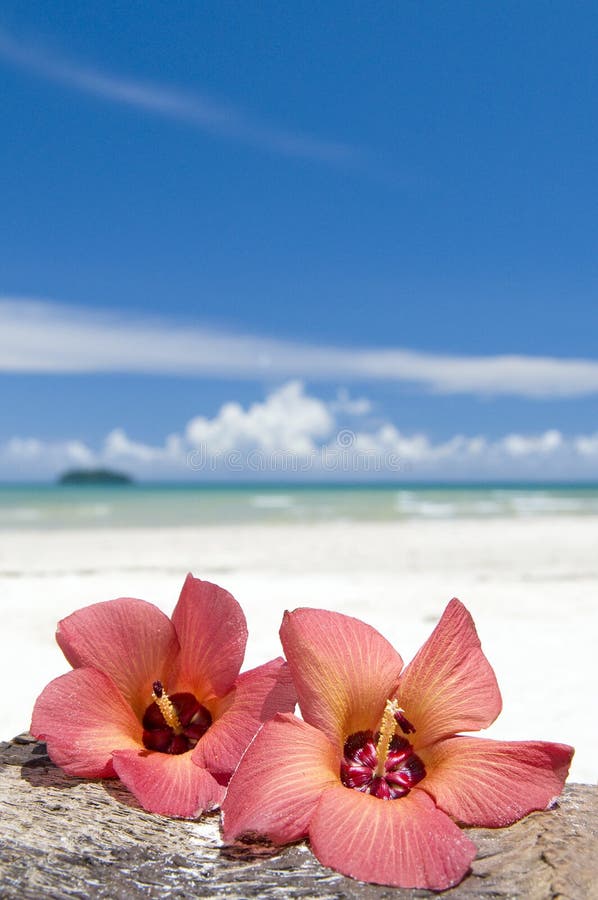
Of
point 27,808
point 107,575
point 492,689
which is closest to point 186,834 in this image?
point 27,808

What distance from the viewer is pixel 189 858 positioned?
1121mm

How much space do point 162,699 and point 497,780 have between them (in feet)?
1.80

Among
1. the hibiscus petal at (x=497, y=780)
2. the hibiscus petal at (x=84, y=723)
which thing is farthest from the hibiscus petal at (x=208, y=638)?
the hibiscus petal at (x=497, y=780)

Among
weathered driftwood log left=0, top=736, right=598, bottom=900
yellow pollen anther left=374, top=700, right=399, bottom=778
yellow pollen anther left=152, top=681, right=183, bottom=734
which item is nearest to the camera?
weathered driftwood log left=0, top=736, right=598, bottom=900

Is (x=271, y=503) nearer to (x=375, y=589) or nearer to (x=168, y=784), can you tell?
(x=375, y=589)

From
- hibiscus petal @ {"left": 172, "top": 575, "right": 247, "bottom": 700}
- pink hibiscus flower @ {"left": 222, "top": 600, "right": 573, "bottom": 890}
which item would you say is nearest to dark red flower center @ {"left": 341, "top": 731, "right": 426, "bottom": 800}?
pink hibiscus flower @ {"left": 222, "top": 600, "right": 573, "bottom": 890}

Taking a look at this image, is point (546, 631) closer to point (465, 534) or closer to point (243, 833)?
point (243, 833)

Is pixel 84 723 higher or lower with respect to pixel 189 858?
higher

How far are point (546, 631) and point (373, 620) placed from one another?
1278mm

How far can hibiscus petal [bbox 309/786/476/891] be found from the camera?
3.39ft

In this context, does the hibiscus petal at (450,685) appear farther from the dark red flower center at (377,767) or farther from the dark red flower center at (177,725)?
the dark red flower center at (177,725)

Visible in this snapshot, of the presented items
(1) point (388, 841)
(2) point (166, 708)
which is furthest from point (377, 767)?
(2) point (166, 708)

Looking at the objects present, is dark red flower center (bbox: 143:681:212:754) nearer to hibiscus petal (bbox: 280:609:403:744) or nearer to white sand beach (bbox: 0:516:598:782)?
hibiscus petal (bbox: 280:609:403:744)

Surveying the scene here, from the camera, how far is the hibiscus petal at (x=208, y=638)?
54.7 inches
